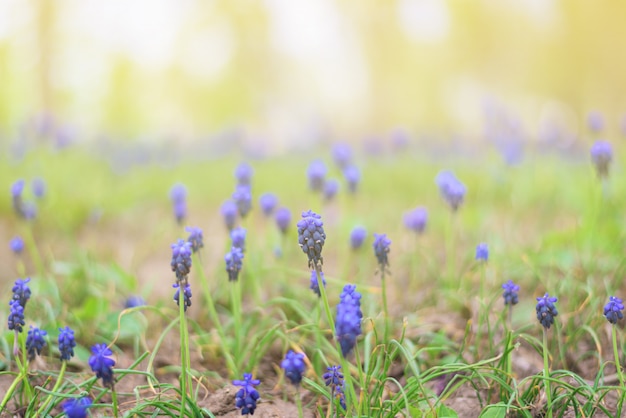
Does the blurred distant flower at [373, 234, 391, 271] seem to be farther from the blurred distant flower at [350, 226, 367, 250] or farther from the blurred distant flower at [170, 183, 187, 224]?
the blurred distant flower at [170, 183, 187, 224]

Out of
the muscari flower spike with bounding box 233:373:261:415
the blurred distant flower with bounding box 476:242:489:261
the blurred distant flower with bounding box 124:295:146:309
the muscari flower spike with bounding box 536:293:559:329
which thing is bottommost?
the blurred distant flower with bounding box 124:295:146:309

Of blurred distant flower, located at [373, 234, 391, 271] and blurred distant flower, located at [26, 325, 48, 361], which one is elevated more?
blurred distant flower, located at [373, 234, 391, 271]

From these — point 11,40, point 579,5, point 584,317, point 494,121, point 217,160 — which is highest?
point 579,5

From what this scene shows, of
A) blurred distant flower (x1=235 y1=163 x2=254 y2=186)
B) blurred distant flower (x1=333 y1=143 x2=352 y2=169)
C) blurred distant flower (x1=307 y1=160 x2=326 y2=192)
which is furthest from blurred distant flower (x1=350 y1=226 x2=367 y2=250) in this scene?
blurred distant flower (x1=333 y1=143 x2=352 y2=169)

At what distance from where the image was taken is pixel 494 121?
5.70 meters

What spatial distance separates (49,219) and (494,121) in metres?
4.21

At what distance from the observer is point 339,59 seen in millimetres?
20297

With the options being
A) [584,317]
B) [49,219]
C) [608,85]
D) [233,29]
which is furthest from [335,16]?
[584,317]

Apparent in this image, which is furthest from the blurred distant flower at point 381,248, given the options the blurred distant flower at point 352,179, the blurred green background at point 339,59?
the blurred green background at point 339,59

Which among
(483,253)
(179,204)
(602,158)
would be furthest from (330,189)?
(602,158)

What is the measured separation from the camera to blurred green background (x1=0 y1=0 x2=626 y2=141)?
12.5m

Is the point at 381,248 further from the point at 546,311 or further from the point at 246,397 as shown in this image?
the point at 246,397

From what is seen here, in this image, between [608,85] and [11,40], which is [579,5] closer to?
[608,85]

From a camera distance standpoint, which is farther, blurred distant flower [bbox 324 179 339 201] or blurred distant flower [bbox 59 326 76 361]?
blurred distant flower [bbox 324 179 339 201]
